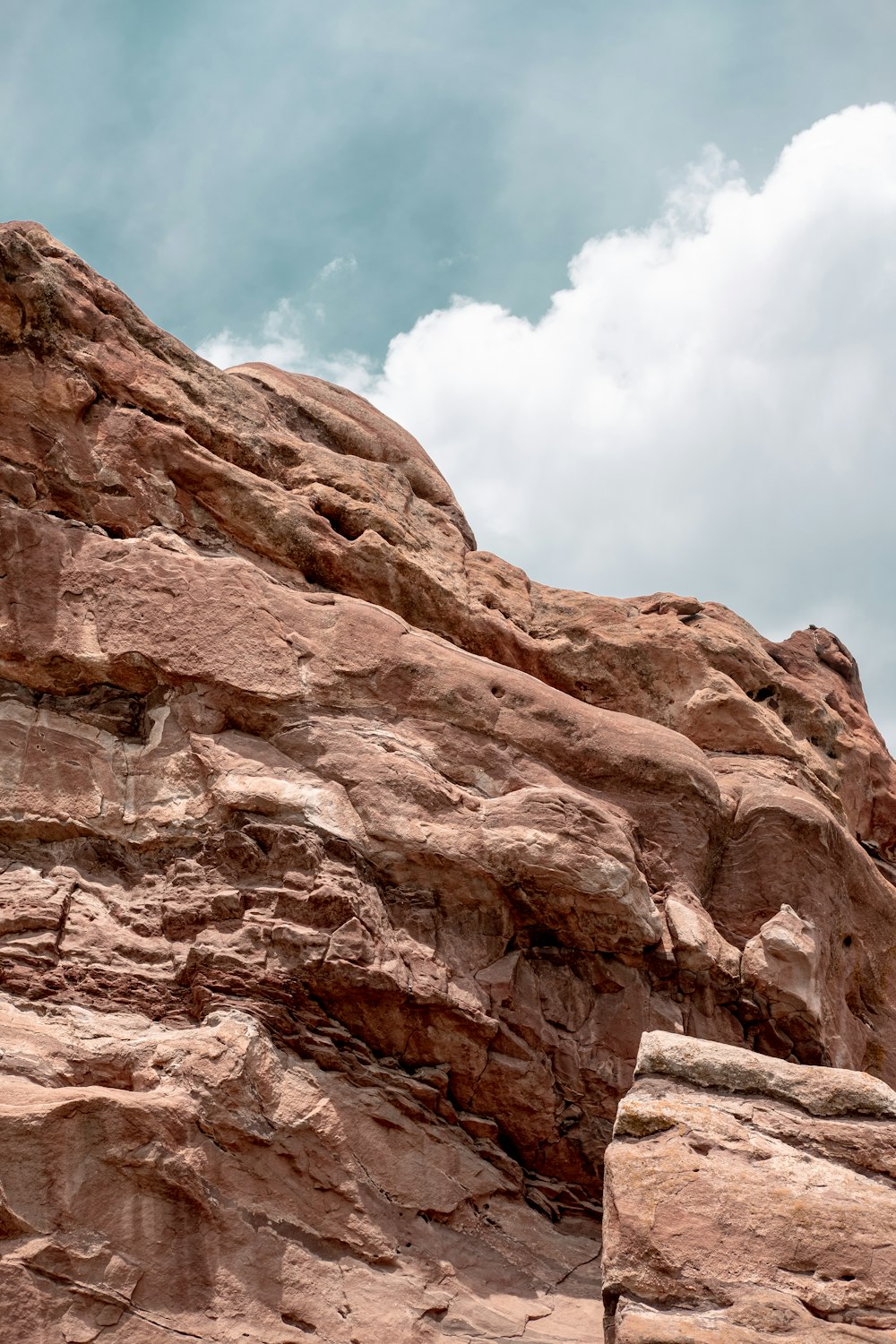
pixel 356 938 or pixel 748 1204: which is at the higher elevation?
pixel 356 938

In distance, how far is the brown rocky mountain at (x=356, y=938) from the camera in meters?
6.94

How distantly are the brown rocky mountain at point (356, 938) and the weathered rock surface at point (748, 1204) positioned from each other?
2 centimetres

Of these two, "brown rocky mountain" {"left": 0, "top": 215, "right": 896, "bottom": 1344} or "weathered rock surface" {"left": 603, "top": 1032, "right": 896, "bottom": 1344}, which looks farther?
"brown rocky mountain" {"left": 0, "top": 215, "right": 896, "bottom": 1344}

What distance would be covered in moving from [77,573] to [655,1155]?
19.9ft

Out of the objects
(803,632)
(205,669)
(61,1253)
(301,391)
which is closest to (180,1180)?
(61,1253)

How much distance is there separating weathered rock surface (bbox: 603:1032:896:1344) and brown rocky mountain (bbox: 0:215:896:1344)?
2 centimetres

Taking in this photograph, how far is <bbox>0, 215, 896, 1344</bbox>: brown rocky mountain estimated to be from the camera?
22.8 feet

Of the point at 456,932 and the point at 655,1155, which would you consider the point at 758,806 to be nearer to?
the point at 456,932

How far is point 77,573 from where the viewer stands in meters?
10.0

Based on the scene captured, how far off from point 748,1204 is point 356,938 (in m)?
3.09

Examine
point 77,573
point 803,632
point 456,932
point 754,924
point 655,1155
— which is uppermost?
point 803,632

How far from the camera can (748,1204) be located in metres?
6.89

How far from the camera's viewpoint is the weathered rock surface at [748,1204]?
255 inches

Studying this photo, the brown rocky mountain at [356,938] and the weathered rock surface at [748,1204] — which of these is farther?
the brown rocky mountain at [356,938]
